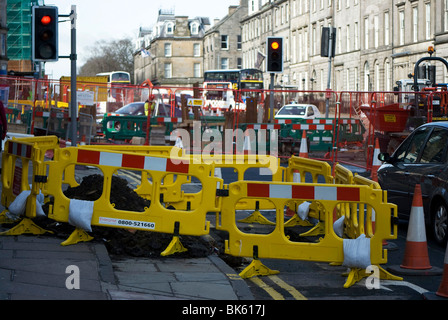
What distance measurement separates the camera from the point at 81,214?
8.71 m

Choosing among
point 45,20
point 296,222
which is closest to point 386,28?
point 45,20

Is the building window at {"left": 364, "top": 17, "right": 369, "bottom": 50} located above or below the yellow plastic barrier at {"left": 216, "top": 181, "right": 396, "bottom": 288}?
above

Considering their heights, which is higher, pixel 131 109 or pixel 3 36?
pixel 3 36

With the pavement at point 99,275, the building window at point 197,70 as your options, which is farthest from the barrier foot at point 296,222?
the building window at point 197,70

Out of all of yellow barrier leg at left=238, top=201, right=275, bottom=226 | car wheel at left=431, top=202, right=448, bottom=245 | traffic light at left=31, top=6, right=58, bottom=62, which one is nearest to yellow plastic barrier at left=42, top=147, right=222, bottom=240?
yellow barrier leg at left=238, top=201, right=275, bottom=226

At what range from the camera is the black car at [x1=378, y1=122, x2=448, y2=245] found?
10.0 metres

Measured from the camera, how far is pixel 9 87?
26.6 m

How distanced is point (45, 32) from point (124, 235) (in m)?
8.14

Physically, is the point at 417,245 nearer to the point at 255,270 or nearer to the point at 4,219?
the point at 255,270

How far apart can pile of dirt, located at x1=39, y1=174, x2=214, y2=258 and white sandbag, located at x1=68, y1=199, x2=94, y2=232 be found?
330 mm

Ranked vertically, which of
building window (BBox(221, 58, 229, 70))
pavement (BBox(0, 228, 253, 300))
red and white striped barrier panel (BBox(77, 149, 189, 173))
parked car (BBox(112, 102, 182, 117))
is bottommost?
pavement (BBox(0, 228, 253, 300))

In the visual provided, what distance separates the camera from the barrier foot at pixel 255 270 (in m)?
7.82

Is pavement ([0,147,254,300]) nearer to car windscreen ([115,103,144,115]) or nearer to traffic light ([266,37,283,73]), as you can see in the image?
traffic light ([266,37,283,73])
